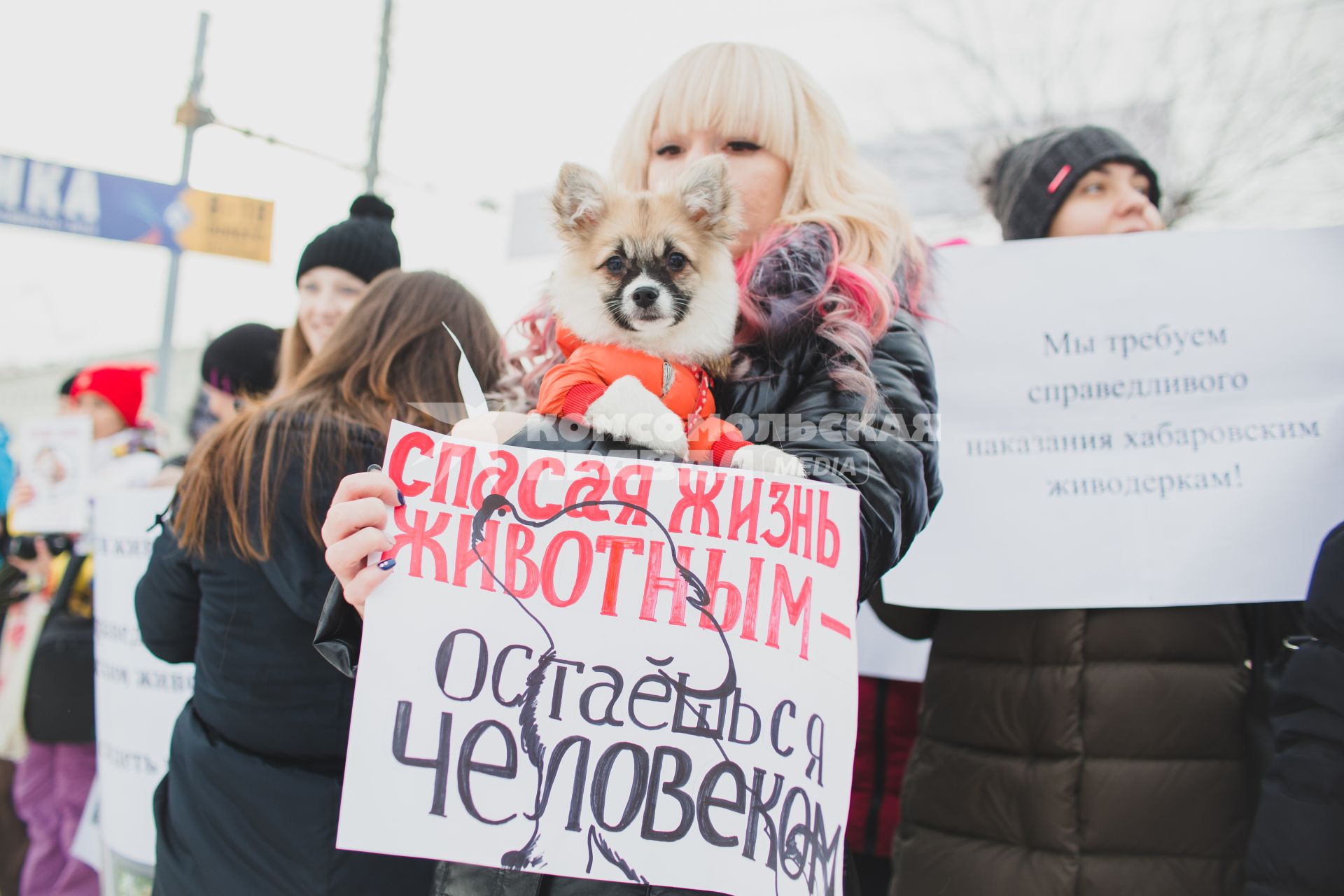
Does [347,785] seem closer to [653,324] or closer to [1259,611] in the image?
[653,324]

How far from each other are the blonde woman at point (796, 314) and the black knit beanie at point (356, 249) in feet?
5.56

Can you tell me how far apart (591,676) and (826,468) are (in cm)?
50

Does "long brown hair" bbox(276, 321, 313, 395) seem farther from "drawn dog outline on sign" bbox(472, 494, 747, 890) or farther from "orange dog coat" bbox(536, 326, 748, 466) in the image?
"drawn dog outline on sign" bbox(472, 494, 747, 890)

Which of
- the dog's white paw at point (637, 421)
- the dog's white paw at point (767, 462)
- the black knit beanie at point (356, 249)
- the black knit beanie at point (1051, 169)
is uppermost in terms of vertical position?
the black knit beanie at point (1051, 169)

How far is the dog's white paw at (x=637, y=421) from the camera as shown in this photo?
1.36 metres

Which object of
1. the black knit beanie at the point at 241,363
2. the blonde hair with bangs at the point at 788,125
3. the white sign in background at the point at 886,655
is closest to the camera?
the blonde hair with bangs at the point at 788,125

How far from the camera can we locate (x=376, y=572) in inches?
51.1

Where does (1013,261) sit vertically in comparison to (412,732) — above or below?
above

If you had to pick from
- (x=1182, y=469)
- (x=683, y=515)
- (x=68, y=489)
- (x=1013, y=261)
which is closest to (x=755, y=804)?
(x=683, y=515)

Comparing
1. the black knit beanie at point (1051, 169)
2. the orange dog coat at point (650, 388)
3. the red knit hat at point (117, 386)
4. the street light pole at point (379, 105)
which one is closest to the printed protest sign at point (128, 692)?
the red knit hat at point (117, 386)

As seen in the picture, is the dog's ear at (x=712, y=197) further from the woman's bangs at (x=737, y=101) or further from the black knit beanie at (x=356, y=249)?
the black knit beanie at (x=356, y=249)

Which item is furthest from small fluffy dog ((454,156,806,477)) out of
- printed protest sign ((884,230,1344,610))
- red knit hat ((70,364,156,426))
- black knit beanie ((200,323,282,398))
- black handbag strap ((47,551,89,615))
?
red knit hat ((70,364,156,426))

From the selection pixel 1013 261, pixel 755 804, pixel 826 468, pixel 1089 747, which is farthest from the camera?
pixel 1013 261

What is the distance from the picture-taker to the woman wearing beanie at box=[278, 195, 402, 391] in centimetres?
327
